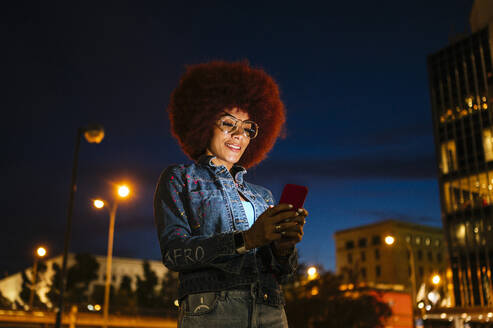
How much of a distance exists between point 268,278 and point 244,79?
1472mm

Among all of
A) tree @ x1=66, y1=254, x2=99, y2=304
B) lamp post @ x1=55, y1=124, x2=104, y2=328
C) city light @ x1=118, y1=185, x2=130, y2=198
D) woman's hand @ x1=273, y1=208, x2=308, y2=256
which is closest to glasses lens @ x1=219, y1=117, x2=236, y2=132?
woman's hand @ x1=273, y1=208, x2=308, y2=256

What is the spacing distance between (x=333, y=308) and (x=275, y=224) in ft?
117

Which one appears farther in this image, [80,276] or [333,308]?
[80,276]

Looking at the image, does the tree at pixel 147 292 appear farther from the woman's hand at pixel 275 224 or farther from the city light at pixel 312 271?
the woman's hand at pixel 275 224

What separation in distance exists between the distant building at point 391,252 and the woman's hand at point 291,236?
93903mm

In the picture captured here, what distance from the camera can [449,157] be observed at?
52719 mm

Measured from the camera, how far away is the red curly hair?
343 centimetres

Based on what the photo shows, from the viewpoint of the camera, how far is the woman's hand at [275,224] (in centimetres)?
230

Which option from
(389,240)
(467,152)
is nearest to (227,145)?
(389,240)

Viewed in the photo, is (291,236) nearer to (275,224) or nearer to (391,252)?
(275,224)

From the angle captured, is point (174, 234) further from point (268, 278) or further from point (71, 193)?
point (71, 193)

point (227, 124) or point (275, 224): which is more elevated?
point (227, 124)

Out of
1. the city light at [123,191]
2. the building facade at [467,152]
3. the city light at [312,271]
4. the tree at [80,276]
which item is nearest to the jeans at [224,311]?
the city light at [123,191]

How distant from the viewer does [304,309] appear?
36438 millimetres
